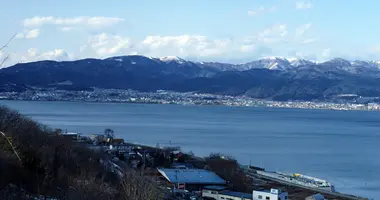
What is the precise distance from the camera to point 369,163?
13.0m

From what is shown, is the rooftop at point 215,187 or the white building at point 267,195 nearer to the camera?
the white building at point 267,195

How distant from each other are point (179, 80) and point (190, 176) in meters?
60.9

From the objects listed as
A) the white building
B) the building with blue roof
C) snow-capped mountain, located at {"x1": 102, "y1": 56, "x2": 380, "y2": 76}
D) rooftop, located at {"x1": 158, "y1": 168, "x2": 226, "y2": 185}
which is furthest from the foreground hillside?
snow-capped mountain, located at {"x1": 102, "y1": 56, "x2": 380, "y2": 76}

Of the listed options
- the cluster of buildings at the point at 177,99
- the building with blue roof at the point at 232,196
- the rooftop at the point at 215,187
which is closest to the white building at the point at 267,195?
the building with blue roof at the point at 232,196

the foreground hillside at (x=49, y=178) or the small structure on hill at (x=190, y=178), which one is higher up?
the foreground hillside at (x=49, y=178)

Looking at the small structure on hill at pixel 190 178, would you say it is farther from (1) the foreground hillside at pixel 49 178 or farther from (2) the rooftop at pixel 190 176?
(1) the foreground hillside at pixel 49 178

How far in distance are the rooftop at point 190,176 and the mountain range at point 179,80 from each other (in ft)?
135

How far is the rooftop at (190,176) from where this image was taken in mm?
7844

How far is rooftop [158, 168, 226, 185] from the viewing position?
25.7 ft

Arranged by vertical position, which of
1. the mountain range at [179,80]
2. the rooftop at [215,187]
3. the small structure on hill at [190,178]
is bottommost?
the rooftop at [215,187]

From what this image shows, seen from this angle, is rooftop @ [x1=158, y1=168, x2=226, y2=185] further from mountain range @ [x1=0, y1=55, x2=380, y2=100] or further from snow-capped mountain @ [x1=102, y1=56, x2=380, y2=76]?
snow-capped mountain @ [x1=102, y1=56, x2=380, y2=76]

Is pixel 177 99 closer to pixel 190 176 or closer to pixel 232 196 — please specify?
pixel 190 176

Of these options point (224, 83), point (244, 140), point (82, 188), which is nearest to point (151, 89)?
point (224, 83)

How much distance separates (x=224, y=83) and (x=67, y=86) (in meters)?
18.7
